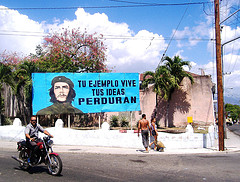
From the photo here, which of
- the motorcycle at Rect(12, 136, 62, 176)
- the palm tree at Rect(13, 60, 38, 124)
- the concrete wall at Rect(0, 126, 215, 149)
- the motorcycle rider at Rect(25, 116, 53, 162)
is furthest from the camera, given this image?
the palm tree at Rect(13, 60, 38, 124)

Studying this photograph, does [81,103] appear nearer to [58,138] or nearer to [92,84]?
[92,84]

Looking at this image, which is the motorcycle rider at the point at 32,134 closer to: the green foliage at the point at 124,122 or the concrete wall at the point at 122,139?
the concrete wall at the point at 122,139

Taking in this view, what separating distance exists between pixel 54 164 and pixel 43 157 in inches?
22.2

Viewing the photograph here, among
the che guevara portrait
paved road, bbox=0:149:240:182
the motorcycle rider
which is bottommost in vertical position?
paved road, bbox=0:149:240:182

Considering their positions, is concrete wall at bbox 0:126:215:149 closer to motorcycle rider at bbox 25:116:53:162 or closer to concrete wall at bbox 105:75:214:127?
motorcycle rider at bbox 25:116:53:162

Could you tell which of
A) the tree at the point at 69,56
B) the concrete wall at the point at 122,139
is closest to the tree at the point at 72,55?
the tree at the point at 69,56

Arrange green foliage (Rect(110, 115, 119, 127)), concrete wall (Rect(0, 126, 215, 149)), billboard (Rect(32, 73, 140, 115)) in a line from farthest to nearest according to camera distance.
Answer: green foliage (Rect(110, 115, 119, 127)) → billboard (Rect(32, 73, 140, 115)) → concrete wall (Rect(0, 126, 215, 149))

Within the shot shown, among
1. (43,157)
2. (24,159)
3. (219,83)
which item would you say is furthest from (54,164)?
(219,83)

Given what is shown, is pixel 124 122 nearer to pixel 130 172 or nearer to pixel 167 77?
pixel 167 77

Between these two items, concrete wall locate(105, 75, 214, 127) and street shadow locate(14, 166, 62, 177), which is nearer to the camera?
street shadow locate(14, 166, 62, 177)

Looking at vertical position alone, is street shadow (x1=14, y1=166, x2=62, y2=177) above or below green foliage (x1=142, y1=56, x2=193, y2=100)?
below

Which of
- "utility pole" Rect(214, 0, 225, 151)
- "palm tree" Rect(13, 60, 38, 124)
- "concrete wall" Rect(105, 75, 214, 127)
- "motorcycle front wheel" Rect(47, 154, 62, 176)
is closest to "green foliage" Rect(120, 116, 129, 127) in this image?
"concrete wall" Rect(105, 75, 214, 127)

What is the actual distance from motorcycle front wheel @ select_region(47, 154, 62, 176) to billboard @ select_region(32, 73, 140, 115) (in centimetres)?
1091

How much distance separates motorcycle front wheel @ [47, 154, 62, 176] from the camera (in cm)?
687
